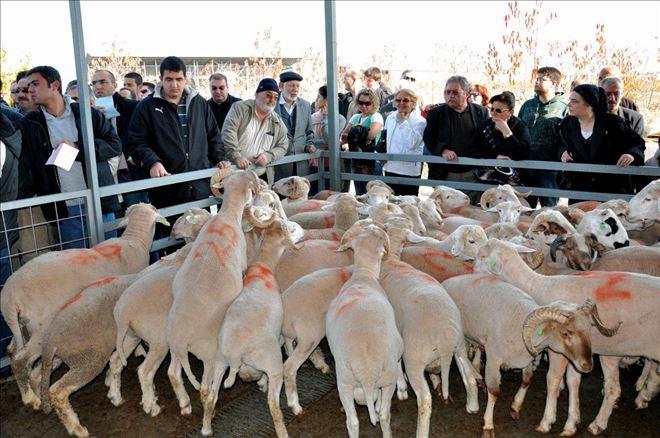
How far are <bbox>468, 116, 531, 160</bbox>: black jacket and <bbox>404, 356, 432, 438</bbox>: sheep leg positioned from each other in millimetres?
3885

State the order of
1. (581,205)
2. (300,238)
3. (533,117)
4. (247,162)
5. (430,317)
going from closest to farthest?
1. (430,317)
2. (300,238)
3. (581,205)
4. (247,162)
5. (533,117)

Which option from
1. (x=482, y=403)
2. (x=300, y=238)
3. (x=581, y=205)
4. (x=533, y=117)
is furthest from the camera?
(x=533, y=117)

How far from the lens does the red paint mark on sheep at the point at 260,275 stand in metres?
4.21

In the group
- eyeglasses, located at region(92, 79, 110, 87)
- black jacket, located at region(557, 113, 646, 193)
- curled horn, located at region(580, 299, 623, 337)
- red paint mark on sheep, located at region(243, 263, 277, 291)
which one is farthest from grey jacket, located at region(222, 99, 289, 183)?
curled horn, located at region(580, 299, 623, 337)

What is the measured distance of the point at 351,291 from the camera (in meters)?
3.87

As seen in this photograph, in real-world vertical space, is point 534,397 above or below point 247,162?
below

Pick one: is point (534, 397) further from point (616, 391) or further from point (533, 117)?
point (533, 117)

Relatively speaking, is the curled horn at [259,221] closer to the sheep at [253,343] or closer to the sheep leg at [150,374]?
the sheep at [253,343]

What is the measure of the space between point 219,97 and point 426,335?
5.35 m

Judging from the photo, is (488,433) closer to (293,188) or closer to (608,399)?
(608,399)

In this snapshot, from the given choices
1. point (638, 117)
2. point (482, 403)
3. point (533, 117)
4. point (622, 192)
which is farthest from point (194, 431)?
point (638, 117)

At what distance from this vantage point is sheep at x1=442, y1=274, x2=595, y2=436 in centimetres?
332

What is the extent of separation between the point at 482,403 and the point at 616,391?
91cm

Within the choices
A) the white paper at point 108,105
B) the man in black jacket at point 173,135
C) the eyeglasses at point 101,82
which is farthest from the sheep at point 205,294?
the eyeglasses at point 101,82
